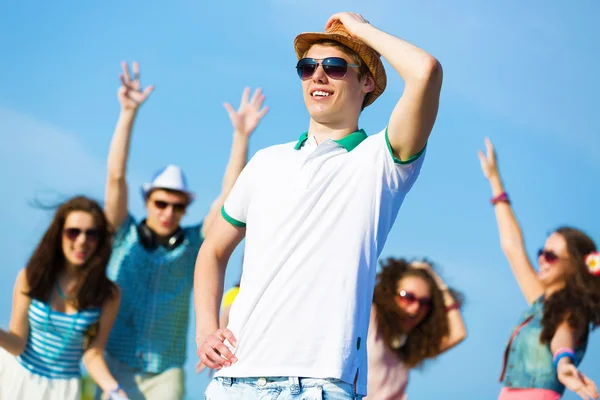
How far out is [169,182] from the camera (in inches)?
314

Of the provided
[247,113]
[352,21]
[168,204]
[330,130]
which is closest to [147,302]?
[168,204]

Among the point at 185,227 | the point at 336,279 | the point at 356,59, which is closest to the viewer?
the point at 336,279

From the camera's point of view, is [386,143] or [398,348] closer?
[386,143]

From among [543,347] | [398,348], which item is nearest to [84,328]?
[398,348]

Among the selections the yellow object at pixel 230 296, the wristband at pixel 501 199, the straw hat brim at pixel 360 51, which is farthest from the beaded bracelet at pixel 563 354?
the straw hat brim at pixel 360 51

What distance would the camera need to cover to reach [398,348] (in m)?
6.75

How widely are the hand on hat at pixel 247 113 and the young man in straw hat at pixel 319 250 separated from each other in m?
5.19

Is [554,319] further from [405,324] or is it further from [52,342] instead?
[52,342]

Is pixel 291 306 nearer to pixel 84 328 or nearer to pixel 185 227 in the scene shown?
pixel 84 328

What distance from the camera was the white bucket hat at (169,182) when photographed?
7.96 m

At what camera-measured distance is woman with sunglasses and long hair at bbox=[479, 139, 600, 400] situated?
7.07m

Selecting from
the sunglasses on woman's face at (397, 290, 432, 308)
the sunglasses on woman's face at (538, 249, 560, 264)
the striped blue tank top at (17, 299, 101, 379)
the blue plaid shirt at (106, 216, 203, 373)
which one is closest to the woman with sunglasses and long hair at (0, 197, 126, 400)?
the striped blue tank top at (17, 299, 101, 379)

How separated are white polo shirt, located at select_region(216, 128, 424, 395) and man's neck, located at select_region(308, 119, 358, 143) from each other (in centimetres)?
11

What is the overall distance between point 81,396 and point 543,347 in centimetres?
357
